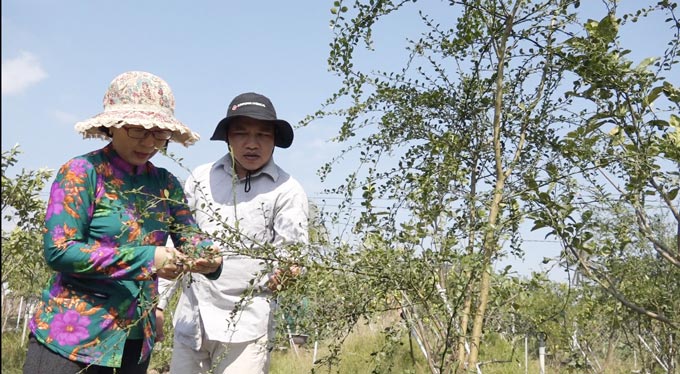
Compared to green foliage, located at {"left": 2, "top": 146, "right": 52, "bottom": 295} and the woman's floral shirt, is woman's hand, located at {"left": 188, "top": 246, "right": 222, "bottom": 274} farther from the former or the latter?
green foliage, located at {"left": 2, "top": 146, "right": 52, "bottom": 295}

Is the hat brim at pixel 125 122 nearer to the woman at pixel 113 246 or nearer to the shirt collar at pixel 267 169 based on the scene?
the woman at pixel 113 246

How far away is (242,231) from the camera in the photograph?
95.0 inches

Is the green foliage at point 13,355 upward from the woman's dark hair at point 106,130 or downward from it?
downward

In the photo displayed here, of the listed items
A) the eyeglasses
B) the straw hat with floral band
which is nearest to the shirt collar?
the straw hat with floral band

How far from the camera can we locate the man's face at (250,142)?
262 cm

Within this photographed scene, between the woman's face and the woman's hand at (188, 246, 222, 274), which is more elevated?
the woman's face

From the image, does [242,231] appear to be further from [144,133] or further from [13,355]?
[13,355]

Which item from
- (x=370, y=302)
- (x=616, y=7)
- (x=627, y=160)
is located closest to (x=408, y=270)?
(x=370, y=302)

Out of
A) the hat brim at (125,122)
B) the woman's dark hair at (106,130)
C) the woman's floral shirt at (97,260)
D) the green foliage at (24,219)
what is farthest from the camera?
the green foliage at (24,219)

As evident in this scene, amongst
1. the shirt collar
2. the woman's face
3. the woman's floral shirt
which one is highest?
the shirt collar

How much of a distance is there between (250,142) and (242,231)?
39 centimetres

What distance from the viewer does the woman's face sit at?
6.81ft

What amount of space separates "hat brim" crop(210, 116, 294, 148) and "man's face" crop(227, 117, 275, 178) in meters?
0.03

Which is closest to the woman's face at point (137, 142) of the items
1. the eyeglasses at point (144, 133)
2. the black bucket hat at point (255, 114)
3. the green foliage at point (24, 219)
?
the eyeglasses at point (144, 133)
